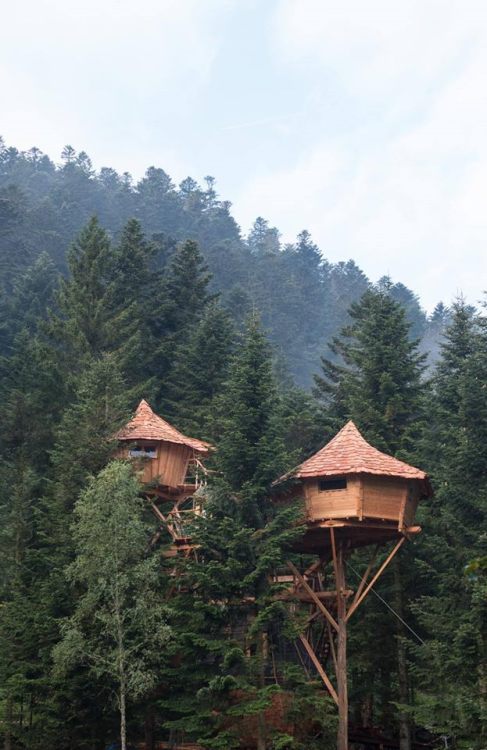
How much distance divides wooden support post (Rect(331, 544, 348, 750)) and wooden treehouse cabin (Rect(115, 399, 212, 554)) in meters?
4.86

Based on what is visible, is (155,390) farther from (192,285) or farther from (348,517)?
(348,517)

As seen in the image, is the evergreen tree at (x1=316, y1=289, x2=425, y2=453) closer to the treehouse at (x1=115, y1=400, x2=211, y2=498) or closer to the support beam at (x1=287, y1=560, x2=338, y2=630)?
the treehouse at (x1=115, y1=400, x2=211, y2=498)

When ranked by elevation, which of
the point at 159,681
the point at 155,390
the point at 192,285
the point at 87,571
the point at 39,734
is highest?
the point at 192,285

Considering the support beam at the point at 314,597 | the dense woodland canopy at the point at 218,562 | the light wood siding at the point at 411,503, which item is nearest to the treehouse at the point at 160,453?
the dense woodland canopy at the point at 218,562

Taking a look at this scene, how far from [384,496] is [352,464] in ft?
4.35

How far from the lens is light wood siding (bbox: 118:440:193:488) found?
93.6ft

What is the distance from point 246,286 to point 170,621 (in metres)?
68.2

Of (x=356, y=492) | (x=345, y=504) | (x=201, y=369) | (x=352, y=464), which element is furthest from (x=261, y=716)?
(x=201, y=369)

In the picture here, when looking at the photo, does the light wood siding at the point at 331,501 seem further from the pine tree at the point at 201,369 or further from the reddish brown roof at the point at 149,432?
the pine tree at the point at 201,369

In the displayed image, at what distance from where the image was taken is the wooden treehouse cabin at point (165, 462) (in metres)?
27.8

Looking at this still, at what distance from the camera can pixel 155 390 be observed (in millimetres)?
40688

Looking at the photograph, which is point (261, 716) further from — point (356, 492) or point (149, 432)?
point (149, 432)

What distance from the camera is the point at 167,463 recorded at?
29.1m

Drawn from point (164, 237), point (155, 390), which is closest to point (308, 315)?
point (164, 237)
